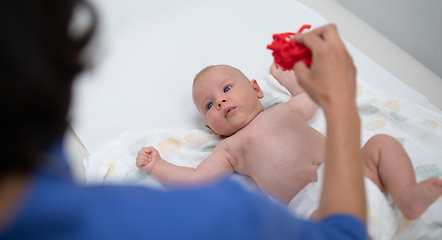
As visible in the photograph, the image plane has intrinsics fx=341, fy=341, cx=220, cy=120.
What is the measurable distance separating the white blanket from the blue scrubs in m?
0.74

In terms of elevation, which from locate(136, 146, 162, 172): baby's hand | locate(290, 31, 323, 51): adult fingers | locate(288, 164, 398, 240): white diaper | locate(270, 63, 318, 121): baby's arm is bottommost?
locate(288, 164, 398, 240): white diaper

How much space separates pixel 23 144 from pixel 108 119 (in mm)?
1151

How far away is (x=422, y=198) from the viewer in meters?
0.84

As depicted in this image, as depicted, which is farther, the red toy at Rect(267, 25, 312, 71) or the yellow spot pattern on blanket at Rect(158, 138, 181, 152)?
the yellow spot pattern on blanket at Rect(158, 138, 181, 152)

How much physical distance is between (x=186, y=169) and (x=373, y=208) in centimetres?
64

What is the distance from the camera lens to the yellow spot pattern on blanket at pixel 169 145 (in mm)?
1377

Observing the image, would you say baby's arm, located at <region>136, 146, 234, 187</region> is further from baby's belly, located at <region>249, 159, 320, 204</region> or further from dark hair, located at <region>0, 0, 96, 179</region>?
dark hair, located at <region>0, 0, 96, 179</region>

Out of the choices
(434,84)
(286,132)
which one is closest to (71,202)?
(286,132)

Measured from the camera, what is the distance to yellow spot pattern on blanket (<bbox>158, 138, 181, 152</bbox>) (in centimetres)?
138

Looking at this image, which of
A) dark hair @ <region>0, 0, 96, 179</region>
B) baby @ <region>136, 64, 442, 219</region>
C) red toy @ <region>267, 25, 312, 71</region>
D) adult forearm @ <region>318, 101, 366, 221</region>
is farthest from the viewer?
baby @ <region>136, 64, 442, 219</region>

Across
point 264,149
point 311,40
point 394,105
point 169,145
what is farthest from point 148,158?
point 394,105

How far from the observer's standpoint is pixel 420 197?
84 cm

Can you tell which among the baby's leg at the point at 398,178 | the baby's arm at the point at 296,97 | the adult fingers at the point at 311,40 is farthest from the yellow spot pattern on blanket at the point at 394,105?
the adult fingers at the point at 311,40

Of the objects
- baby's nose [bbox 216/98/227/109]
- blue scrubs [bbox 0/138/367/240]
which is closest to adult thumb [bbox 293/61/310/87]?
blue scrubs [bbox 0/138/367/240]
